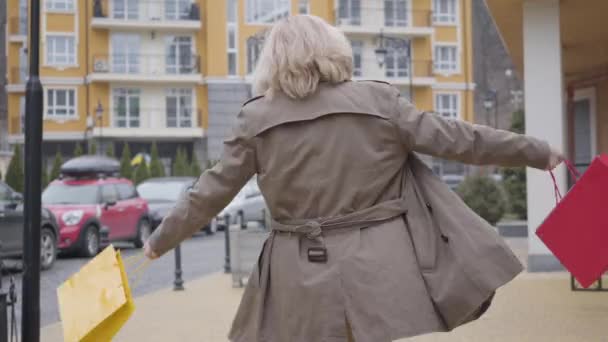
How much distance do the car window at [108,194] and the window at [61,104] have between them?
31663mm

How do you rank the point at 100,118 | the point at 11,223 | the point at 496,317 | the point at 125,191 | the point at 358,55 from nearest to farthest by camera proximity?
the point at 496,317 → the point at 11,223 → the point at 125,191 → the point at 100,118 → the point at 358,55

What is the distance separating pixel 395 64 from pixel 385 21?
2.37m

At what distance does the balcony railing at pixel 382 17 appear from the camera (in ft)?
171

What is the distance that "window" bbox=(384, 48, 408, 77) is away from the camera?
52906 mm

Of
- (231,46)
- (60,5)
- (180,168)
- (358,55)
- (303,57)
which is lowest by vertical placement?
(303,57)

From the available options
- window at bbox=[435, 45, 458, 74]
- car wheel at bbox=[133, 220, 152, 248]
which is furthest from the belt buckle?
window at bbox=[435, 45, 458, 74]

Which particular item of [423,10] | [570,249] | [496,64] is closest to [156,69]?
[423,10]

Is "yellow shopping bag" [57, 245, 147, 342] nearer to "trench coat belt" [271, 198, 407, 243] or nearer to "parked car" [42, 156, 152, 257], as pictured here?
"trench coat belt" [271, 198, 407, 243]

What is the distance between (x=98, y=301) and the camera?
13.7 feet

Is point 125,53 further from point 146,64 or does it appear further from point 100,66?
point 100,66

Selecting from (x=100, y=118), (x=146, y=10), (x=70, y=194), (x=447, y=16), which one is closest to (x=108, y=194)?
(x=70, y=194)

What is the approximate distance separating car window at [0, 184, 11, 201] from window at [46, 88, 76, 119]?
36.5 m

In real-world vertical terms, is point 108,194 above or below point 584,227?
above

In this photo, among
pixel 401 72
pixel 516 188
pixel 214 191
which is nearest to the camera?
pixel 214 191
